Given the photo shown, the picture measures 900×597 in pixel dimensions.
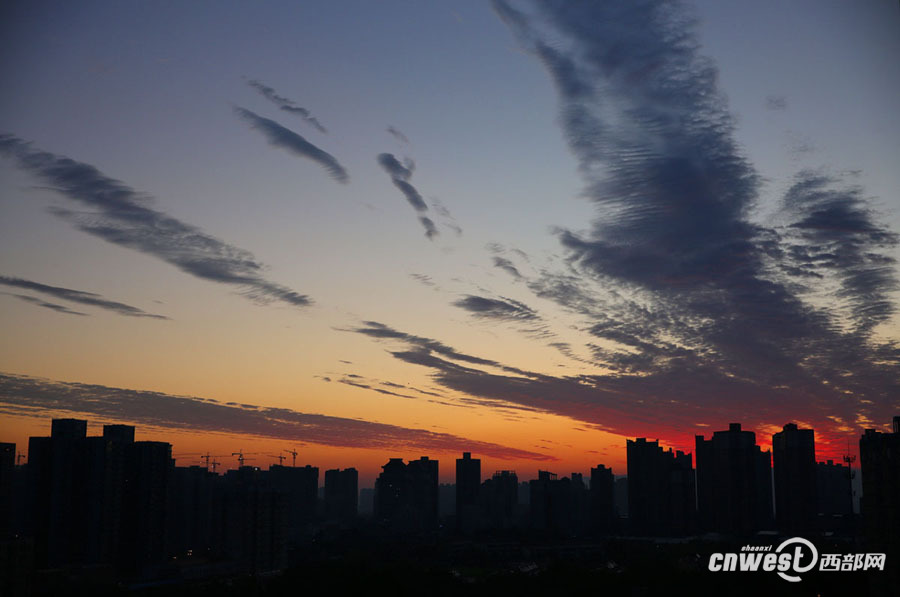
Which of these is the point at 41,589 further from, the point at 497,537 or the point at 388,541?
the point at 497,537

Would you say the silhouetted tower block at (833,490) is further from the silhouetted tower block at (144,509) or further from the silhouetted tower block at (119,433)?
the silhouetted tower block at (119,433)

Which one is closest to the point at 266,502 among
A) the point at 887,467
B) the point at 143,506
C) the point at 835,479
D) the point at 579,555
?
the point at 143,506

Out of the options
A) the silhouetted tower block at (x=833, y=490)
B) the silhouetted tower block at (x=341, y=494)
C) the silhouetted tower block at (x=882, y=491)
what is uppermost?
the silhouetted tower block at (x=882, y=491)

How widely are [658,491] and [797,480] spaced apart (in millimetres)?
26077

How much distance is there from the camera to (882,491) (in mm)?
41469

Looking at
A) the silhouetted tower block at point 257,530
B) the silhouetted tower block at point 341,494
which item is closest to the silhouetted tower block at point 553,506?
the silhouetted tower block at point 341,494

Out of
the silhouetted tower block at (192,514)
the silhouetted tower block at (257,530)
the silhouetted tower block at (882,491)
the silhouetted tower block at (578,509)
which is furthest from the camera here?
the silhouetted tower block at (578,509)

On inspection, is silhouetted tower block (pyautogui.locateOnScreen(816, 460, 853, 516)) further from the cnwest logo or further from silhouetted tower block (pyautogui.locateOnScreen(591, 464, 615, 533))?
the cnwest logo

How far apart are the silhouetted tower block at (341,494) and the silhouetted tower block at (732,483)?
8620cm

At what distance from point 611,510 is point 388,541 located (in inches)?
1639

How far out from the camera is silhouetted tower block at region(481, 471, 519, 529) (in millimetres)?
146625

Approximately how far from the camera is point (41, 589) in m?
53.3

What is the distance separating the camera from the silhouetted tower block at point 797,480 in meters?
95.1

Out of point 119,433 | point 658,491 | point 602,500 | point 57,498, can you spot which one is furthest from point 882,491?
point 602,500
